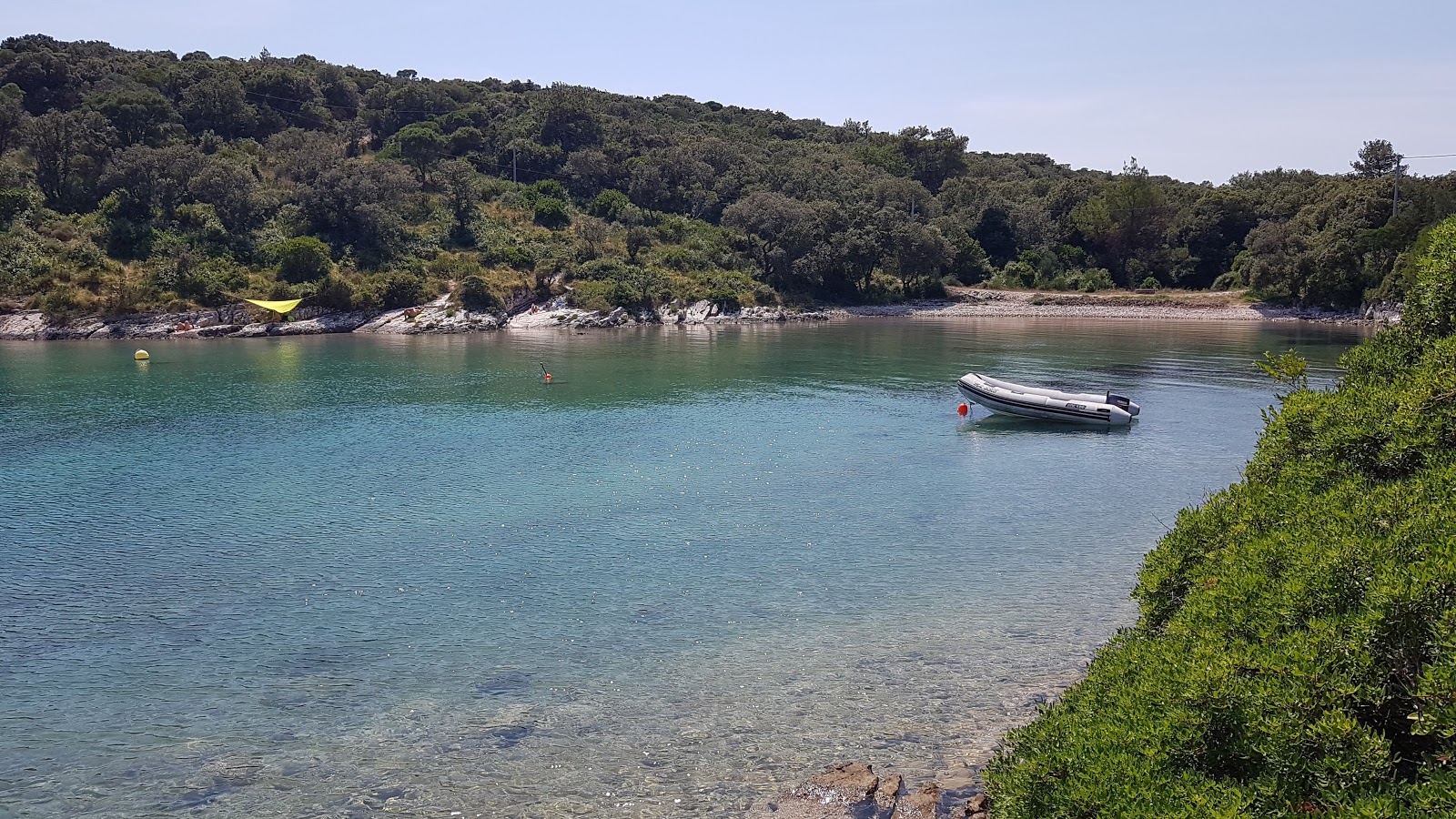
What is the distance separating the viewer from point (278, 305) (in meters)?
71.6

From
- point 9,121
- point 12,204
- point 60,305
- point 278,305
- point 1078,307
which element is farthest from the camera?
point 1078,307

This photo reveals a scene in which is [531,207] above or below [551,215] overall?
above

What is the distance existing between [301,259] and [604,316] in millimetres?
23883

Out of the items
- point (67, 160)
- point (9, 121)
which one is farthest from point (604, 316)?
point (9, 121)

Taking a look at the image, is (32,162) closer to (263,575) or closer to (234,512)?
(234,512)

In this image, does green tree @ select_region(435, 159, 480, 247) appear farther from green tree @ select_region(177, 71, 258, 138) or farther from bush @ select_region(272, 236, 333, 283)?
green tree @ select_region(177, 71, 258, 138)

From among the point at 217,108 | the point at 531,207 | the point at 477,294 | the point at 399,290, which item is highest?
the point at 217,108

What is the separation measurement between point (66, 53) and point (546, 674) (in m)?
126

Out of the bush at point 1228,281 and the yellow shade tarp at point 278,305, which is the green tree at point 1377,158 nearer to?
the bush at point 1228,281

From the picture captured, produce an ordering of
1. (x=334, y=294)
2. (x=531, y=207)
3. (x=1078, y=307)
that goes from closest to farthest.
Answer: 1. (x=334, y=294)
2. (x=1078, y=307)
3. (x=531, y=207)

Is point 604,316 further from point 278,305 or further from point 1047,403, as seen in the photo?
point 1047,403

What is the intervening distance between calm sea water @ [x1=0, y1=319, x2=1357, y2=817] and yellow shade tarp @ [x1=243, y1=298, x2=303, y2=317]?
108ft

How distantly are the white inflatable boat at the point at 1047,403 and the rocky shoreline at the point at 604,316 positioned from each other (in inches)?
1857

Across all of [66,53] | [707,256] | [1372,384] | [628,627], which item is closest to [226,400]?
[628,627]
